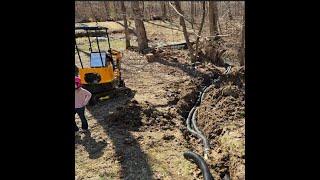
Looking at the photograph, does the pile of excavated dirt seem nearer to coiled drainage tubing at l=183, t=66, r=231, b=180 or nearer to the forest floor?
the forest floor

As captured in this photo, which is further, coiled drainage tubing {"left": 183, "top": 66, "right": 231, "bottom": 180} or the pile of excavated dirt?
the pile of excavated dirt

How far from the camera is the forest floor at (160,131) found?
19.6 feet

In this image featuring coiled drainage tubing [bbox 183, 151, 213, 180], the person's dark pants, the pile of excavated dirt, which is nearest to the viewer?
coiled drainage tubing [bbox 183, 151, 213, 180]

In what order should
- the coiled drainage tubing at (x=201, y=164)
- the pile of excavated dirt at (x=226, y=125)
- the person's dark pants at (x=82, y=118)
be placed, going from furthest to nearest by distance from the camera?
the person's dark pants at (x=82, y=118) → the pile of excavated dirt at (x=226, y=125) → the coiled drainage tubing at (x=201, y=164)

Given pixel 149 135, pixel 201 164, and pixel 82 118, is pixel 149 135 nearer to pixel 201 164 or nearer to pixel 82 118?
pixel 82 118

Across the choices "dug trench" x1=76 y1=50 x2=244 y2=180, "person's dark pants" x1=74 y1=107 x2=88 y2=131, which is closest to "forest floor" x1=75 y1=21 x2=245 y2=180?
"dug trench" x1=76 y1=50 x2=244 y2=180

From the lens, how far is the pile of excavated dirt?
5949 millimetres

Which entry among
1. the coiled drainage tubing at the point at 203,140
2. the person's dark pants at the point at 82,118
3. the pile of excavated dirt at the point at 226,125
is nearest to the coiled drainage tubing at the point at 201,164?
the coiled drainage tubing at the point at 203,140

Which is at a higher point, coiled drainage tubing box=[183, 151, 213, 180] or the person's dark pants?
the person's dark pants

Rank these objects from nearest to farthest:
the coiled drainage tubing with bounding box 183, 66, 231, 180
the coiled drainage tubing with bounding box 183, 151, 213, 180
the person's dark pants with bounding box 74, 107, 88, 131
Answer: the coiled drainage tubing with bounding box 183, 151, 213, 180, the coiled drainage tubing with bounding box 183, 66, 231, 180, the person's dark pants with bounding box 74, 107, 88, 131

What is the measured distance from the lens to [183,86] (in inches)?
429

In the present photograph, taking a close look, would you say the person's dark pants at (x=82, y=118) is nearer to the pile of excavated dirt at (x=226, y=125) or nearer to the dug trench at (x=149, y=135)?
the dug trench at (x=149, y=135)
